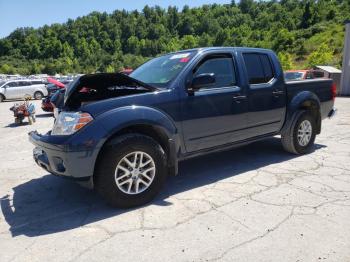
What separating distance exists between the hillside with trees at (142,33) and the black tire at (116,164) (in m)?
94.0

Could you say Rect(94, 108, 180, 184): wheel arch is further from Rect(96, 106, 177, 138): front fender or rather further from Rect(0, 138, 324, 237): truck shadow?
Rect(0, 138, 324, 237): truck shadow

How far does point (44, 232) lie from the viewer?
3.17 meters

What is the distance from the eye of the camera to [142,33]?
134375mm

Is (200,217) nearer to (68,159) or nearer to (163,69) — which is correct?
(68,159)

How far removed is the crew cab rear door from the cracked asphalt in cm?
65

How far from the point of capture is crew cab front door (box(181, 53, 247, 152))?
4.05 meters

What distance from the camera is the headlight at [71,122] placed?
3348 mm

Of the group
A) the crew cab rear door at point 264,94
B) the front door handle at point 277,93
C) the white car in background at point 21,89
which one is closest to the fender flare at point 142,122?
the crew cab rear door at point 264,94

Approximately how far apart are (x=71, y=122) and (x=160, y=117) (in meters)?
0.98

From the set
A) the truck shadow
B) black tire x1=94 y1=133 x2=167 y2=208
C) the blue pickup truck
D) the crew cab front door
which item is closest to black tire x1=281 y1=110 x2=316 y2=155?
the blue pickup truck

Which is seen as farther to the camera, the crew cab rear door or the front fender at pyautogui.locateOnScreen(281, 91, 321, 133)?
the front fender at pyautogui.locateOnScreen(281, 91, 321, 133)

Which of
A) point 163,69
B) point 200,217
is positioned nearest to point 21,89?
point 163,69

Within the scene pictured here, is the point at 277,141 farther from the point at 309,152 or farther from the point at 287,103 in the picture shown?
the point at 287,103

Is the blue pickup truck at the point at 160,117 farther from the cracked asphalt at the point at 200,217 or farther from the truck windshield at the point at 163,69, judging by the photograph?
the cracked asphalt at the point at 200,217
